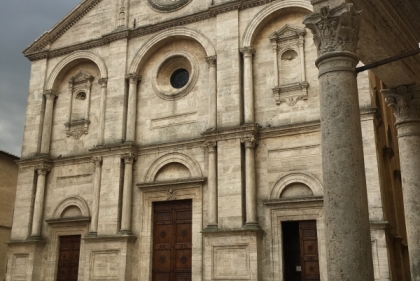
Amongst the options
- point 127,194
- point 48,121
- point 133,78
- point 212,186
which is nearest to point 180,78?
point 133,78

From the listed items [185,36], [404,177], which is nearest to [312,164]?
[404,177]

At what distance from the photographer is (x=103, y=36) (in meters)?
20.5

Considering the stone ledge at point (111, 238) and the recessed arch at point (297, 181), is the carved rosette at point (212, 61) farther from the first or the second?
the stone ledge at point (111, 238)

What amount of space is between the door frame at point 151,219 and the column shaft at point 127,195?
1.54 ft

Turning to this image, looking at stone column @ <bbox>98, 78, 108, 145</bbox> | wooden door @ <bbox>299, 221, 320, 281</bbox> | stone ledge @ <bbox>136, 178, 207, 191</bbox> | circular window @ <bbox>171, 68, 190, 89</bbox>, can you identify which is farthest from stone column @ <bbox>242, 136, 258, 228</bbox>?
stone column @ <bbox>98, 78, 108, 145</bbox>

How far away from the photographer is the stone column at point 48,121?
20.8 metres

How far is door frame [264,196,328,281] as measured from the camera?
1507cm

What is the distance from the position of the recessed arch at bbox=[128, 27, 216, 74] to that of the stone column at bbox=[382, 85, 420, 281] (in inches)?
363

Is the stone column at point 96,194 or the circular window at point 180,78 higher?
the circular window at point 180,78

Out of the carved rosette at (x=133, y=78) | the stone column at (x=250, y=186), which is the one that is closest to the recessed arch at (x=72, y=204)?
the carved rosette at (x=133, y=78)

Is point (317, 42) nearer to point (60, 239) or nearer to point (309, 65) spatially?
point (309, 65)

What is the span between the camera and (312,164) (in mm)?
15664

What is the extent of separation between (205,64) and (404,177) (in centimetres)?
1021

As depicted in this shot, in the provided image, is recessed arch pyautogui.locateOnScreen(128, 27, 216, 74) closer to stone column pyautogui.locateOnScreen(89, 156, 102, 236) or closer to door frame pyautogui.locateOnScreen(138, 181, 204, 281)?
stone column pyautogui.locateOnScreen(89, 156, 102, 236)
